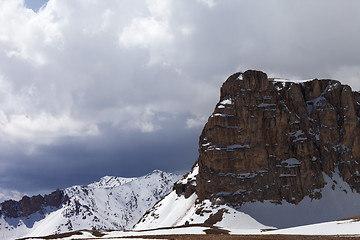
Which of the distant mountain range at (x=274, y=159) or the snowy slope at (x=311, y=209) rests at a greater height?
the distant mountain range at (x=274, y=159)

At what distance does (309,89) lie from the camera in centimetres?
17850

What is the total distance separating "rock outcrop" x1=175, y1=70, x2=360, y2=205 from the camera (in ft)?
493

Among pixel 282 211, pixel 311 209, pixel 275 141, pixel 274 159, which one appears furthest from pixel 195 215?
pixel 275 141

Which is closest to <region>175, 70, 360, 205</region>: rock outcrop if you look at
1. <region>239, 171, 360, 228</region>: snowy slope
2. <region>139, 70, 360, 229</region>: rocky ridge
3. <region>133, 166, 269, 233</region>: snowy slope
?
<region>139, 70, 360, 229</region>: rocky ridge

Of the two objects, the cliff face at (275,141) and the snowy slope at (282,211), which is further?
the cliff face at (275,141)

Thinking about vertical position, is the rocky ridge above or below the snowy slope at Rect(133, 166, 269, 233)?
above

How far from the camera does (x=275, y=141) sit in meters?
159

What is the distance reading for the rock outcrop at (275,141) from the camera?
150m

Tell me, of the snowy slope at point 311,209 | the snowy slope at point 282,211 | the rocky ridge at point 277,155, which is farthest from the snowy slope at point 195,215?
the snowy slope at point 311,209

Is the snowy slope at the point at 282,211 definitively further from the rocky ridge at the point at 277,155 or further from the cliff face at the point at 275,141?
the cliff face at the point at 275,141

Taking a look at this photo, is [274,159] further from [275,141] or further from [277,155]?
[275,141]

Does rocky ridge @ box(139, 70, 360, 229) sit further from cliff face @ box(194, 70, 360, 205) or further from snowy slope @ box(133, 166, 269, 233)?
snowy slope @ box(133, 166, 269, 233)

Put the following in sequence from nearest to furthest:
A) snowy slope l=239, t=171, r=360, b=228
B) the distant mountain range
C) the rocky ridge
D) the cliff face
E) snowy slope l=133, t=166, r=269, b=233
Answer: snowy slope l=133, t=166, r=269, b=233, snowy slope l=239, t=171, r=360, b=228, the distant mountain range, the rocky ridge, the cliff face

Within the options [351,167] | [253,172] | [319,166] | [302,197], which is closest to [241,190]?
[253,172]
